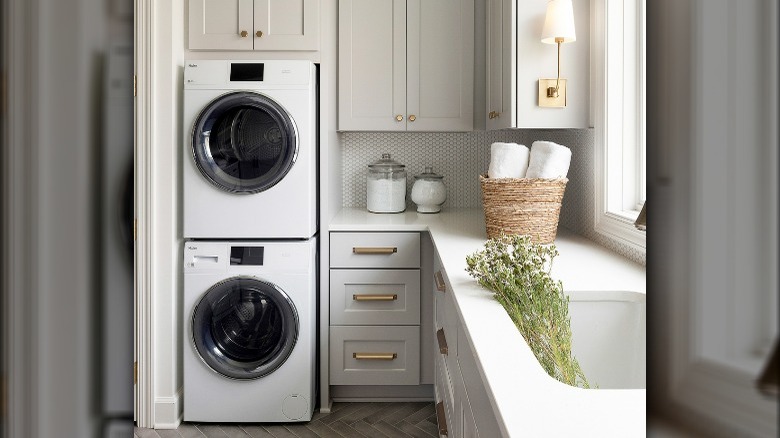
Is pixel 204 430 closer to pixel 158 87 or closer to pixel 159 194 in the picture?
pixel 159 194

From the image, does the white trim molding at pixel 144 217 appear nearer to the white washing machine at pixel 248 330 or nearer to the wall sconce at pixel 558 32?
the white washing machine at pixel 248 330

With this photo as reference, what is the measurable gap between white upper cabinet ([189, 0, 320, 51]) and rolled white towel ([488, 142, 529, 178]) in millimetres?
969

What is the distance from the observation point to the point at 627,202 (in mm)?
2391

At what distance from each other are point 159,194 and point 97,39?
2778 mm

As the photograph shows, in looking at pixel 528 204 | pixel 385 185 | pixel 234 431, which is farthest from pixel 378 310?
pixel 528 204

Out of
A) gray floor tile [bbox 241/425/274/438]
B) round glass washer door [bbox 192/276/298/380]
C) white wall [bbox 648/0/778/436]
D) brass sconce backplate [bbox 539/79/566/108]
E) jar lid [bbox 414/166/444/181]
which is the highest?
brass sconce backplate [bbox 539/79/566/108]

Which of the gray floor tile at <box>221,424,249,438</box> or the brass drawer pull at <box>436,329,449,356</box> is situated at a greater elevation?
the brass drawer pull at <box>436,329,449,356</box>

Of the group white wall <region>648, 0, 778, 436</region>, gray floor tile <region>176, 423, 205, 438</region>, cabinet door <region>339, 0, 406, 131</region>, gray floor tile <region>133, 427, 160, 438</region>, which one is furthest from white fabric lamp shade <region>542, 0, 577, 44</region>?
white wall <region>648, 0, 778, 436</region>

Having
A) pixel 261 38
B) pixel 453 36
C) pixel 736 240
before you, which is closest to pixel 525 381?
pixel 736 240

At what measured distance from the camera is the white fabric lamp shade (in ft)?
7.94

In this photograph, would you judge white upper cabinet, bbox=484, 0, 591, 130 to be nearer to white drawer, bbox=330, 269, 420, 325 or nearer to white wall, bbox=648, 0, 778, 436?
white drawer, bbox=330, 269, 420, 325

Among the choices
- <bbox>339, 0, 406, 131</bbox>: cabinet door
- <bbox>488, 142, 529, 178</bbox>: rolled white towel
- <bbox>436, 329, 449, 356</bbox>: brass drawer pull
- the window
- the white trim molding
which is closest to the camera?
<bbox>436, 329, 449, 356</bbox>: brass drawer pull

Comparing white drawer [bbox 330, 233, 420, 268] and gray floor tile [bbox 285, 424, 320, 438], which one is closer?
gray floor tile [bbox 285, 424, 320, 438]

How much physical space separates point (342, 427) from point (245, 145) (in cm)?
130
